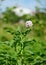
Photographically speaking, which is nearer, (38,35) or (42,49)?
(42,49)

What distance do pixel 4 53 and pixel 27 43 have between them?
10.5 inches

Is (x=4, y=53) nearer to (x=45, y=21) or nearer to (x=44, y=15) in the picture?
(x=45, y=21)

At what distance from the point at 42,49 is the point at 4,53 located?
61cm

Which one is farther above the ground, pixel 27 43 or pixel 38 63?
pixel 27 43

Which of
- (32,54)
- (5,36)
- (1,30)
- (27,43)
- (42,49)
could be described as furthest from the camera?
(1,30)

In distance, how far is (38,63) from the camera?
3092mm

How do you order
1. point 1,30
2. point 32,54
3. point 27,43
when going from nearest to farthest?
point 27,43 → point 32,54 → point 1,30

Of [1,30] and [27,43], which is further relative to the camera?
[1,30]

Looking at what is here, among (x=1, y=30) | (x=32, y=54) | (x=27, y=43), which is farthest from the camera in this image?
(x=1, y=30)

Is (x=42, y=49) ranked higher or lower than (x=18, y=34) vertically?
lower

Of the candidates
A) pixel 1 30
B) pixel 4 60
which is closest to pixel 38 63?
pixel 4 60

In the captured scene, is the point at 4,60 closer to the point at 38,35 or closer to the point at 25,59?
the point at 25,59

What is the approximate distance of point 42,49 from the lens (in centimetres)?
357

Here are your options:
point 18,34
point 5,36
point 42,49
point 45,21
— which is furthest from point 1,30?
point 18,34
